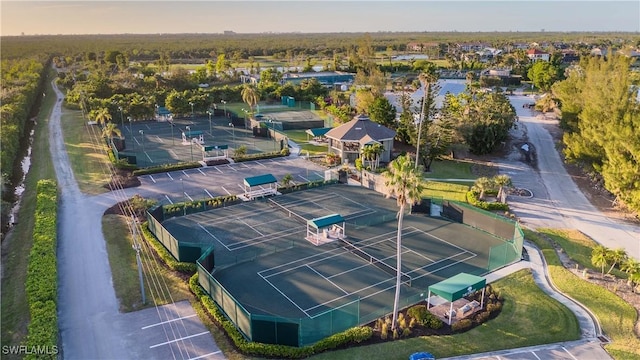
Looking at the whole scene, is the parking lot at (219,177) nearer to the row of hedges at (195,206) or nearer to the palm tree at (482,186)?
the row of hedges at (195,206)

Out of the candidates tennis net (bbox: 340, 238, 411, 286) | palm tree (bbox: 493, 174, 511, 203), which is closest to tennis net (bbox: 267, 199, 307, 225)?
tennis net (bbox: 340, 238, 411, 286)

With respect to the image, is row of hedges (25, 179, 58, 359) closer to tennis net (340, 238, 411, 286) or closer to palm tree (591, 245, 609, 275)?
tennis net (340, 238, 411, 286)

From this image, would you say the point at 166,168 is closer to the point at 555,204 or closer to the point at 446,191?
the point at 446,191

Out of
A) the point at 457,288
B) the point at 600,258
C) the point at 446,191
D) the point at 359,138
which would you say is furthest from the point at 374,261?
the point at 359,138

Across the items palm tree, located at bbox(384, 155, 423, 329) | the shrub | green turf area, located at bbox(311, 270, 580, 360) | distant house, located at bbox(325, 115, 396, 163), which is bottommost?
green turf area, located at bbox(311, 270, 580, 360)

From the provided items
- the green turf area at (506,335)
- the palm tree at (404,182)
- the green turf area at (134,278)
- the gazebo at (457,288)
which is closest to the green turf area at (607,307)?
the green turf area at (506,335)
